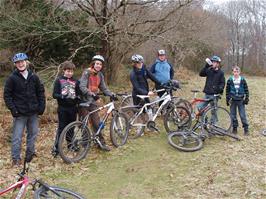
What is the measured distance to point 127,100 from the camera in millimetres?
10062

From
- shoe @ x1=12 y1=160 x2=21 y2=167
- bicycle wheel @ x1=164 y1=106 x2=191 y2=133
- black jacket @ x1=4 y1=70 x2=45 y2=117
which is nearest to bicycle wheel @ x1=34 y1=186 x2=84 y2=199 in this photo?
black jacket @ x1=4 y1=70 x2=45 y2=117

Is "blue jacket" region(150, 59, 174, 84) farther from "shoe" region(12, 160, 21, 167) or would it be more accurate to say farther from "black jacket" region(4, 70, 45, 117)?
→ "shoe" region(12, 160, 21, 167)

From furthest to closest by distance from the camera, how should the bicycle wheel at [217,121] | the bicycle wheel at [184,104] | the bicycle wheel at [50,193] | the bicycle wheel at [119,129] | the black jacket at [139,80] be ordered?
the bicycle wheel at [184,104] → the black jacket at [139,80] → the bicycle wheel at [217,121] → the bicycle wheel at [119,129] → the bicycle wheel at [50,193]

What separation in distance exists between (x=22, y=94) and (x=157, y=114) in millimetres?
3125

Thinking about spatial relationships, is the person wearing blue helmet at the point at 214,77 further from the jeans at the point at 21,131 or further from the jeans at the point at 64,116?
the jeans at the point at 21,131

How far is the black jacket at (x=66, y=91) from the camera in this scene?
6094mm

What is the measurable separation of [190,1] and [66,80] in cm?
782

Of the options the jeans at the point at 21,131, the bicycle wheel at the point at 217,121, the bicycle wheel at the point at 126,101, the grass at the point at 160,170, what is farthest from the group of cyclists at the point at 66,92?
the bicycle wheel at the point at 126,101

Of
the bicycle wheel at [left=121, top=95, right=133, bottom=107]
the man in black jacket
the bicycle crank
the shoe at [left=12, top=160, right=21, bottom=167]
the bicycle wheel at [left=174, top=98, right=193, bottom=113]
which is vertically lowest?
the shoe at [left=12, top=160, right=21, bottom=167]

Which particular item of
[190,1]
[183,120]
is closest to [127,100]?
[183,120]

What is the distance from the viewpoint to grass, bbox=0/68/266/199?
5191 millimetres

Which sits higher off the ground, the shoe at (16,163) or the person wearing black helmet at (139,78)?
the person wearing black helmet at (139,78)

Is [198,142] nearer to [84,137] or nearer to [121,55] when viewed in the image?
[84,137]

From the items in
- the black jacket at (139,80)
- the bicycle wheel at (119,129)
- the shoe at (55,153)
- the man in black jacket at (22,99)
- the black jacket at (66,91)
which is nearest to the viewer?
the man in black jacket at (22,99)
